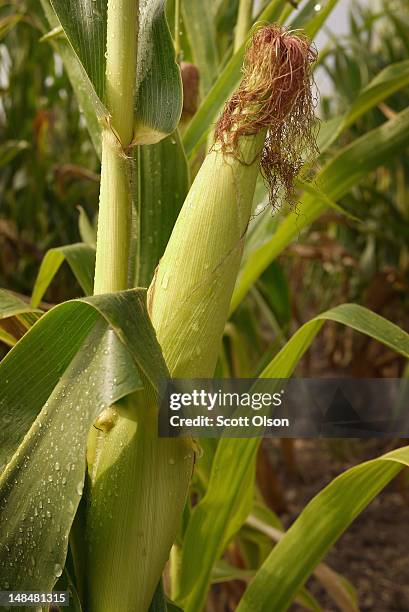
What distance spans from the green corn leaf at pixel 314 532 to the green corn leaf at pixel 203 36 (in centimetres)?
36

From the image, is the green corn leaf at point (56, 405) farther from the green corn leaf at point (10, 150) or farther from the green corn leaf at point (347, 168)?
the green corn leaf at point (10, 150)

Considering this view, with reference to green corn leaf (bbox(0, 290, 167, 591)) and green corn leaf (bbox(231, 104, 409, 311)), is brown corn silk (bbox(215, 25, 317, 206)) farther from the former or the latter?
green corn leaf (bbox(231, 104, 409, 311))

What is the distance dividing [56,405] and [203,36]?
1.38ft

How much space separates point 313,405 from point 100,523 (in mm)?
122

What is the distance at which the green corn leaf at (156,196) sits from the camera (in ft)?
1.42

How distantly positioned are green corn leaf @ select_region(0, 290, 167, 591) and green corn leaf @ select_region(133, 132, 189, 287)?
0.14 meters

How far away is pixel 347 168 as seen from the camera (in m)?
0.57

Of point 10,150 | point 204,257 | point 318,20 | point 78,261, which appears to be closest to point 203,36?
point 318,20

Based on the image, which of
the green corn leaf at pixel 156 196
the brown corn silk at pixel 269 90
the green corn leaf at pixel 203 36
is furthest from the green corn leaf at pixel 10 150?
the brown corn silk at pixel 269 90

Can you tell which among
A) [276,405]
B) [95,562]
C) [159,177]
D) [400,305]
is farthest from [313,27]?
[400,305]

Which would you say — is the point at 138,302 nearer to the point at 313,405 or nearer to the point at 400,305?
the point at 313,405

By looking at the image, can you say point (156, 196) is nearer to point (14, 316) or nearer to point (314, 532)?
point (14, 316)

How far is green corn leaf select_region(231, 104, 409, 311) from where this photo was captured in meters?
0.55

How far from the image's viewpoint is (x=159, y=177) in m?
0.44
